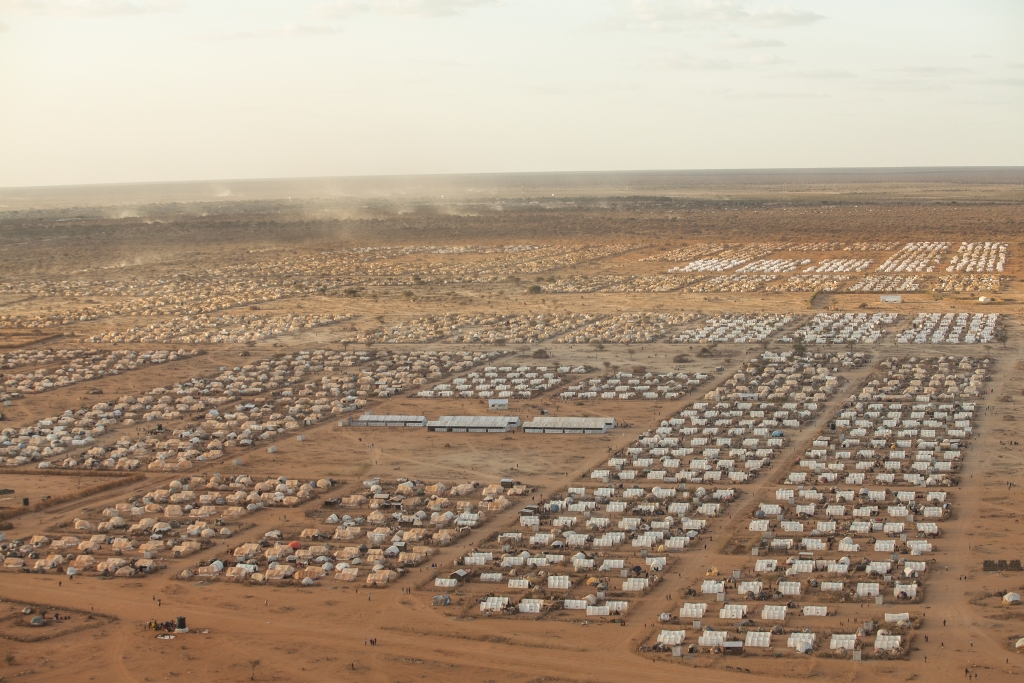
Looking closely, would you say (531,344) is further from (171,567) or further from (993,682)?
(993,682)

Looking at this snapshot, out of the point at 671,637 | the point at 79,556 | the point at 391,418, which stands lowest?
the point at 79,556

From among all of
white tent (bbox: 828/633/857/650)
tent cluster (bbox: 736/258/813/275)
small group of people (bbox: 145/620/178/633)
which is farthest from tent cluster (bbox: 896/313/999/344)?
small group of people (bbox: 145/620/178/633)

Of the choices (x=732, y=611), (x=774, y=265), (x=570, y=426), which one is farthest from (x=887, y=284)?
(x=732, y=611)

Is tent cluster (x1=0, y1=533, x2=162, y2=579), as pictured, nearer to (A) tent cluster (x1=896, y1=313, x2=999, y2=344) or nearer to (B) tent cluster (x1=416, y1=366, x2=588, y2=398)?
(B) tent cluster (x1=416, y1=366, x2=588, y2=398)

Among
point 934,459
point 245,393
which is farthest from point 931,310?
point 245,393

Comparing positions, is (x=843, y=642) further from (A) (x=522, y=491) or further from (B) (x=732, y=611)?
(A) (x=522, y=491)

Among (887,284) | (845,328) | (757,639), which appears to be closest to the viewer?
(757,639)
